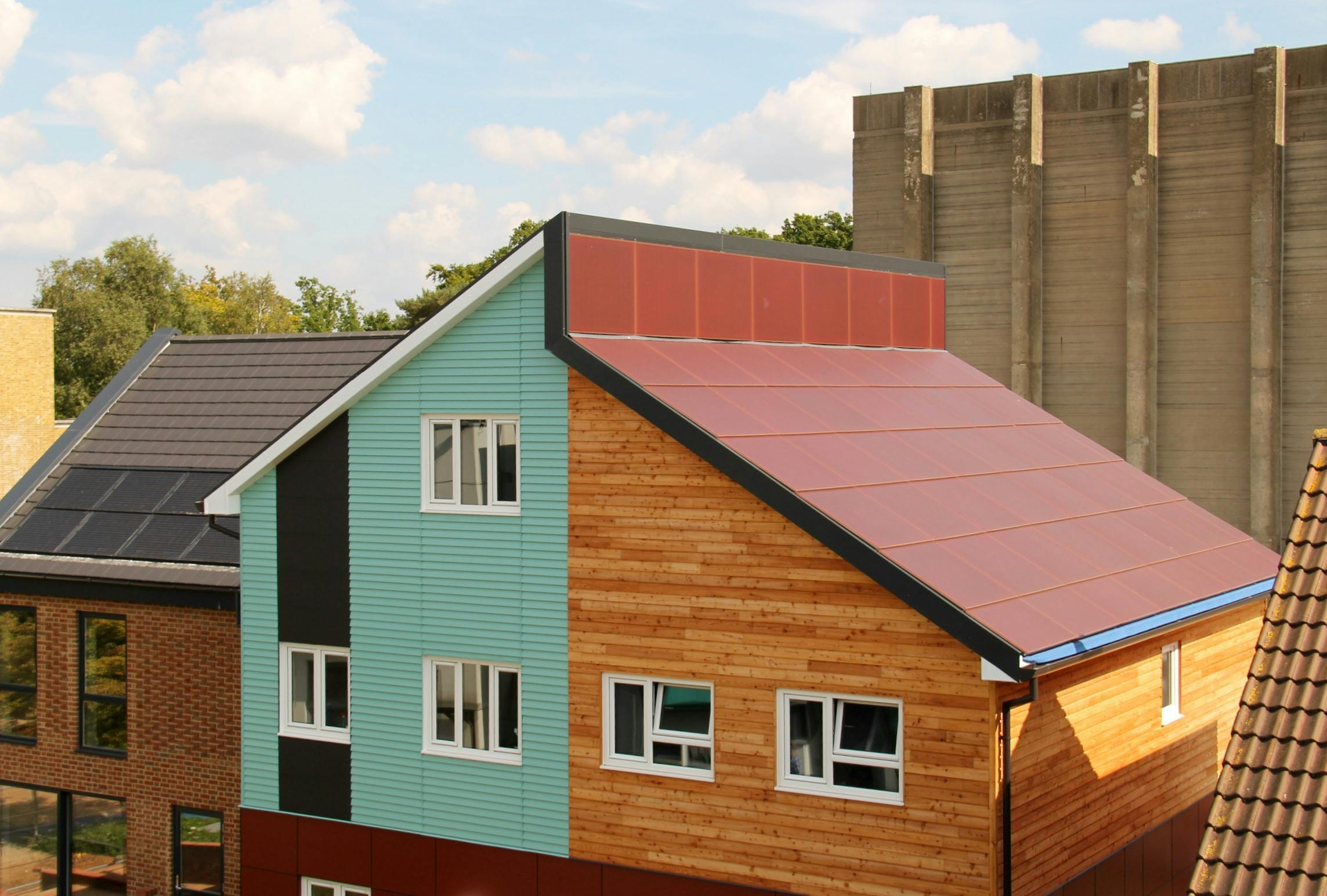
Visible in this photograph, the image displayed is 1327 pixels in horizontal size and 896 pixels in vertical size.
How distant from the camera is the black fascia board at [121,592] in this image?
1800 cm

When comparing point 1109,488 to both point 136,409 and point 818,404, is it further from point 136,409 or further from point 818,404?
point 136,409

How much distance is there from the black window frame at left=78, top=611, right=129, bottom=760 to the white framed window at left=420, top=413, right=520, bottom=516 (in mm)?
6638

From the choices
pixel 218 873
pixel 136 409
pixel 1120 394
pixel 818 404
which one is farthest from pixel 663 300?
pixel 1120 394

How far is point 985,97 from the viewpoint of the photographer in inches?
1433

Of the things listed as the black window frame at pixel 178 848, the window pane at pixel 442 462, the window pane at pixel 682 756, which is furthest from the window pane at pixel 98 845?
the window pane at pixel 682 756

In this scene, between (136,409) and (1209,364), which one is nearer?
(136,409)

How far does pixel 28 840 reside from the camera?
20297mm

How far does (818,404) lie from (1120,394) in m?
21.5

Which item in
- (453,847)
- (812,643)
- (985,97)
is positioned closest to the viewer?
(812,643)

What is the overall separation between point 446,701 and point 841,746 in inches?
193

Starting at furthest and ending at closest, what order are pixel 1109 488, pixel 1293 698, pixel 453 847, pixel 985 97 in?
pixel 985 97, pixel 1109 488, pixel 453 847, pixel 1293 698

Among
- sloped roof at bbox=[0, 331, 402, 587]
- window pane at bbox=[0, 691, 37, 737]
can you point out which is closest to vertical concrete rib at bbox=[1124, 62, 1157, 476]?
sloped roof at bbox=[0, 331, 402, 587]

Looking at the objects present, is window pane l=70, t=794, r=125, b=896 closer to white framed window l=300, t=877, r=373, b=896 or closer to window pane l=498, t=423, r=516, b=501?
white framed window l=300, t=877, r=373, b=896

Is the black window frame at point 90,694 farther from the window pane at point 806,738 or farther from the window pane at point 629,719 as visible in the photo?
the window pane at point 806,738
